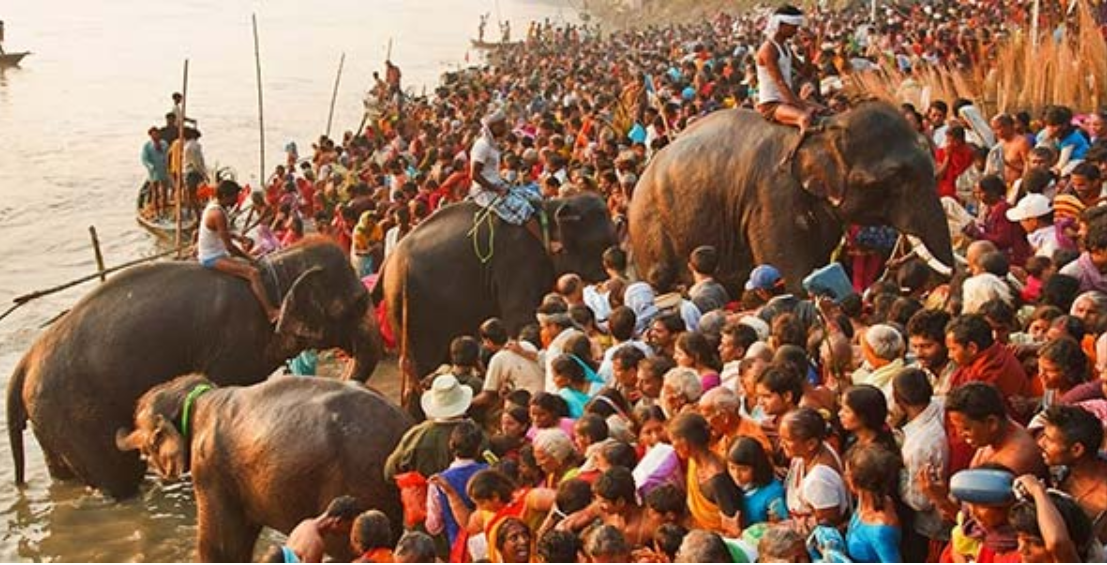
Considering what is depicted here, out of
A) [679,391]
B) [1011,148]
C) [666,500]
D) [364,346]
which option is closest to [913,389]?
[666,500]

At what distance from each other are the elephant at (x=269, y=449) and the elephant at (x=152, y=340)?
83.6 inches

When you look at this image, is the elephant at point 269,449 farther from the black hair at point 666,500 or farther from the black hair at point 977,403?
the black hair at point 977,403

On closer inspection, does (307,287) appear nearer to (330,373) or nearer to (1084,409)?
(330,373)

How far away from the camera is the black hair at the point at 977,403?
15.9 feet

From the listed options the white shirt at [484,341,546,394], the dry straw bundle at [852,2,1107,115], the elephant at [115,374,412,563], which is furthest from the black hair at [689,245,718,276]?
the dry straw bundle at [852,2,1107,115]

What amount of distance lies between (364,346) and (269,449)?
337 centimetres

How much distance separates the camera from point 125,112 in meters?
44.1

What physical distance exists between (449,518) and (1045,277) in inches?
137

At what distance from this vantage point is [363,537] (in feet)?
18.5

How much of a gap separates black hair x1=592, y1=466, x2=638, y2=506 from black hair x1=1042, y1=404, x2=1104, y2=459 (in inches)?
61.3

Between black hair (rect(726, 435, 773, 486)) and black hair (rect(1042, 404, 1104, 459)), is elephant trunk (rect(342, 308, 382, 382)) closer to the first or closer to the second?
black hair (rect(726, 435, 773, 486))

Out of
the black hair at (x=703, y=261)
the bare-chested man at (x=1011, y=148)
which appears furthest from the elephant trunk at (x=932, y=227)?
the bare-chested man at (x=1011, y=148)

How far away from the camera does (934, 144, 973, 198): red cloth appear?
11.2 meters

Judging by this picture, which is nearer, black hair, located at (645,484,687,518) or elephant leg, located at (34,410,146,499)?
black hair, located at (645,484,687,518)
